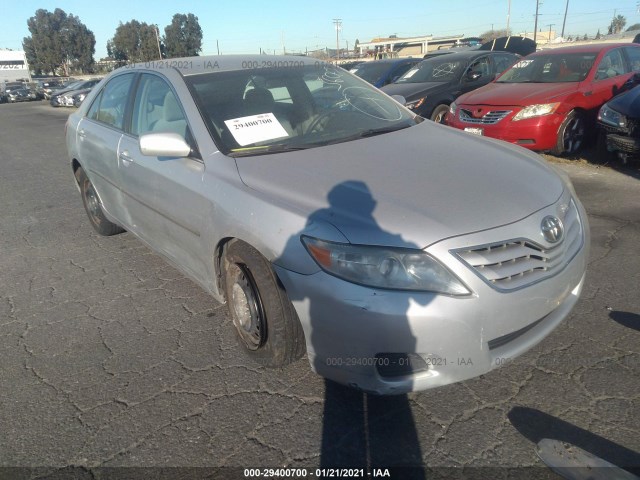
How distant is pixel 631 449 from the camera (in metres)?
2.08

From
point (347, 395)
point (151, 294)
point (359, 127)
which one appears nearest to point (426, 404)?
point (347, 395)

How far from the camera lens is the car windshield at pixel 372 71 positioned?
1200cm

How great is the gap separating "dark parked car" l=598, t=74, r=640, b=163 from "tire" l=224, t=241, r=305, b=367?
5.17 metres

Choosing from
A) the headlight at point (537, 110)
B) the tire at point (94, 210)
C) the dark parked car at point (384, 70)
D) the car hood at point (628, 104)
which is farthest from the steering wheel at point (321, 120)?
the dark parked car at point (384, 70)

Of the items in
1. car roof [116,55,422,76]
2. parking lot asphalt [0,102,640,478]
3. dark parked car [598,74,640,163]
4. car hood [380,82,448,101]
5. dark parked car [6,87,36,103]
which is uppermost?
car roof [116,55,422,76]

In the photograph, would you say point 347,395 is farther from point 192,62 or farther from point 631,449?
point 192,62

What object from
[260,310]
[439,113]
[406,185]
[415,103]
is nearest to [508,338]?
[406,185]

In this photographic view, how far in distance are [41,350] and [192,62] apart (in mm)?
2194

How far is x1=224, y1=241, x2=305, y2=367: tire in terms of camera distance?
2395mm

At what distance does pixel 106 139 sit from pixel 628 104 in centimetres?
580

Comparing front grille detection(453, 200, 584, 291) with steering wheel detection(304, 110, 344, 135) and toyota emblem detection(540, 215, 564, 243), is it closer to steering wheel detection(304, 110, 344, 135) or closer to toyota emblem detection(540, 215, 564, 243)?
toyota emblem detection(540, 215, 564, 243)

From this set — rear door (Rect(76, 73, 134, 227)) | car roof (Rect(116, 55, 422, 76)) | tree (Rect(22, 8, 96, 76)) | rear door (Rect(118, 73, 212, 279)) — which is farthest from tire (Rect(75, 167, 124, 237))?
tree (Rect(22, 8, 96, 76))

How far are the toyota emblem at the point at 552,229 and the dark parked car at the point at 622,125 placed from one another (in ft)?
14.2

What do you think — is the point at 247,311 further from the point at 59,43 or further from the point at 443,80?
the point at 59,43
